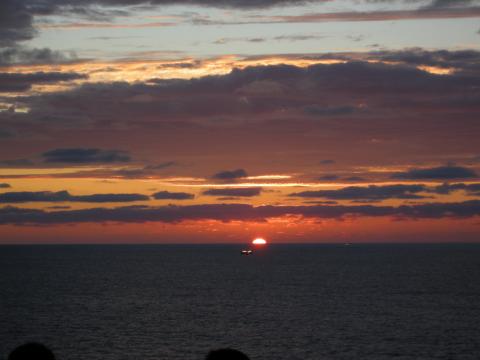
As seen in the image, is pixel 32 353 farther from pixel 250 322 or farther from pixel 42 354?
pixel 250 322

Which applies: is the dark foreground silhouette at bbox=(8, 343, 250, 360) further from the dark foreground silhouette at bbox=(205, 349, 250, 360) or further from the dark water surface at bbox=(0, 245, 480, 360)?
the dark water surface at bbox=(0, 245, 480, 360)

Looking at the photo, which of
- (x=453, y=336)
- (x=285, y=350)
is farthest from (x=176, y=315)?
(x=453, y=336)

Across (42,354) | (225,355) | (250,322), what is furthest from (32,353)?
(250,322)

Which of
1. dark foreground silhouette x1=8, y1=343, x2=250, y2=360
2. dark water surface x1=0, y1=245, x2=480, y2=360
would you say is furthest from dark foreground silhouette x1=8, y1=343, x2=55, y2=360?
dark water surface x1=0, y1=245, x2=480, y2=360

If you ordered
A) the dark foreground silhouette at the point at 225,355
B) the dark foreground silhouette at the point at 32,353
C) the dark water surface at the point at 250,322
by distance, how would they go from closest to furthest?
the dark foreground silhouette at the point at 225,355
the dark foreground silhouette at the point at 32,353
the dark water surface at the point at 250,322

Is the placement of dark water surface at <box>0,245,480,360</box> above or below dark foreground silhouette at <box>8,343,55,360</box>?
below

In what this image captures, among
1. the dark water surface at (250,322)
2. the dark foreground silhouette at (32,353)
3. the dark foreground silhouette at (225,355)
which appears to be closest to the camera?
the dark foreground silhouette at (225,355)

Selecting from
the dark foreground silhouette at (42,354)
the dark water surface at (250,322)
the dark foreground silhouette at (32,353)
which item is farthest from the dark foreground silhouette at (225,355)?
the dark water surface at (250,322)

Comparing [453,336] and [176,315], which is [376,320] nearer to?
[453,336]

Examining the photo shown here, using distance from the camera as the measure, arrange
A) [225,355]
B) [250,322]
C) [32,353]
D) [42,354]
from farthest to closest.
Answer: [250,322] < [42,354] < [32,353] < [225,355]

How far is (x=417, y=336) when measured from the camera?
10462 cm

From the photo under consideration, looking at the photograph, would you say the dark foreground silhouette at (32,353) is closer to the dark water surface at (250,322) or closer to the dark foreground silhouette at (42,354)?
the dark foreground silhouette at (42,354)

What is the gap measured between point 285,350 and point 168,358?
15436 millimetres

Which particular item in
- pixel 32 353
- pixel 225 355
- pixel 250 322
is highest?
pixel 32 353
